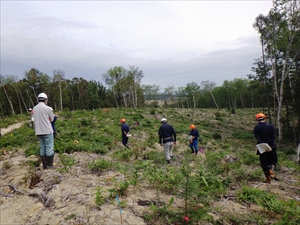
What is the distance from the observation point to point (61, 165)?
572 centimetres

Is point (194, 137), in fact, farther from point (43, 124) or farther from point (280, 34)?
point (280, 34)

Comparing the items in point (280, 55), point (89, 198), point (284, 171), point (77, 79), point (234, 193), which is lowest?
point (284, 171)

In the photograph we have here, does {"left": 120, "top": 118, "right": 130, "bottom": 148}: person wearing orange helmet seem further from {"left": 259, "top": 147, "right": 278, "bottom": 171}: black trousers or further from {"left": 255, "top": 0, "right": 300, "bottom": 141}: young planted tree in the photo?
{"left": 255, "top": 0, "right": 300, "bottom": 141}: young planted tree

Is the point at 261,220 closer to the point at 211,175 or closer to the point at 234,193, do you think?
the point at 234,193

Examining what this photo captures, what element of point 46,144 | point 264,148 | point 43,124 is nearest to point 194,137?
point 264,148

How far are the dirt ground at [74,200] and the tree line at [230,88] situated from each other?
55.8 feet

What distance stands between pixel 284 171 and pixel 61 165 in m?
6.80

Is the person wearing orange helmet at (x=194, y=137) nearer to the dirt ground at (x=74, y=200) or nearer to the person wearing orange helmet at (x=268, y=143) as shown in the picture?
the person wearing orange helmet at (x=268, y=143)

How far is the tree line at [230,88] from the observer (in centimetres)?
1803

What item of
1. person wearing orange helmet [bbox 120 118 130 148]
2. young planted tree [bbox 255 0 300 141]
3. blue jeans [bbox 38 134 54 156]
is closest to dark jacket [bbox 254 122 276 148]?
blue jeans [bbox 38 134 54 156]

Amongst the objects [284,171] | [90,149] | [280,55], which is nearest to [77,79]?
[280,55]

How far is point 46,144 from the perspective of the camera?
5.13 m

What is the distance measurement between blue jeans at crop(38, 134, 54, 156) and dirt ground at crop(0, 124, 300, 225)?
453 mm

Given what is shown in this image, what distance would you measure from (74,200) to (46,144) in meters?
2.10
